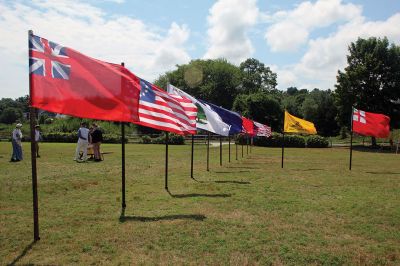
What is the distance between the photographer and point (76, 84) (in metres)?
7.27

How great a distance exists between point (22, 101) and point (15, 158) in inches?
5959

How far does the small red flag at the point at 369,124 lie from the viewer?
68.8 feet

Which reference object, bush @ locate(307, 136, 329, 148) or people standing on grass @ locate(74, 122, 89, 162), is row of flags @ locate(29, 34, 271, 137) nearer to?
people standing on grass @ locate(74, 122, 89, 162)

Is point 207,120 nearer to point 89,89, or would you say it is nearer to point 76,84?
point 89,89

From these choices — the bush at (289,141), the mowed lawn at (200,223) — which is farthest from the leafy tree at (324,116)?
the mowed lawn at (200,223)

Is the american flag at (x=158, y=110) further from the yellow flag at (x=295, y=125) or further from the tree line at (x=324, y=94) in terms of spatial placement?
the tree line at (x=324, y=94)

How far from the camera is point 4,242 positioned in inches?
266

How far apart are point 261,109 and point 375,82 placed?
19950mm

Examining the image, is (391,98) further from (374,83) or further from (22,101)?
(22,101)

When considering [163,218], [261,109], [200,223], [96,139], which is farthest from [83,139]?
[261,109]

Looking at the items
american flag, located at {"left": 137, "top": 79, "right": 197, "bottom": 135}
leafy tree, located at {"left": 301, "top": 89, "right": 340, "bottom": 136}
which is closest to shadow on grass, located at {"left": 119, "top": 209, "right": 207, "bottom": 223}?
american flag, located at {"left": 137, "top": 79, "right": 197, "bottom": 135}

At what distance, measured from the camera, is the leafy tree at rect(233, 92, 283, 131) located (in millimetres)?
64250

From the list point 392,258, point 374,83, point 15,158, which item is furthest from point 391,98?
point 392,258

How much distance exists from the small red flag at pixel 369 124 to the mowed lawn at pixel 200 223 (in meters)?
6.80
